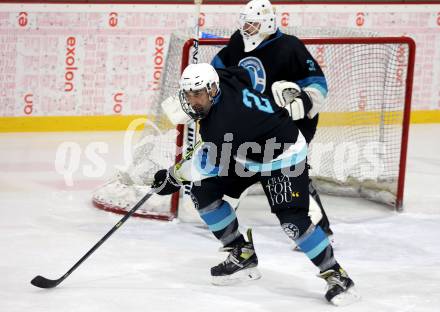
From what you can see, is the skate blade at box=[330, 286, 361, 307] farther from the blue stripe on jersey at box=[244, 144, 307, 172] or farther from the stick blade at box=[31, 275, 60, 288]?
the stick blade at box=[31, 275, 60, 288]

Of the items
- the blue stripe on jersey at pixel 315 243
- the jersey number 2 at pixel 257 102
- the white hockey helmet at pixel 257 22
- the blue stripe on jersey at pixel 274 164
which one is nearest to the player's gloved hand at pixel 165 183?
the blue stripe on jersey at pixel 274 164

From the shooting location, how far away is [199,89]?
11.9ft

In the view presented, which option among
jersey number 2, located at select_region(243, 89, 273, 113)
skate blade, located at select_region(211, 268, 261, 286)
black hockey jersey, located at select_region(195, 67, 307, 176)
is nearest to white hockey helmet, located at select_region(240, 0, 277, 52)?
black hockey jersey, located at select_region(195, 67, 307, 176)

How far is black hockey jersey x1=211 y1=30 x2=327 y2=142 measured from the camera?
4629mm

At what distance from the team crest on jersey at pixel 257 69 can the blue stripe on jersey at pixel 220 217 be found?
2.82ft

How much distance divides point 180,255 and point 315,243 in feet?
3.00

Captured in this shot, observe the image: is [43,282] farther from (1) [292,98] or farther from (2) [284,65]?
(2) [284,65]

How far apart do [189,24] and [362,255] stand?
3.04 metres

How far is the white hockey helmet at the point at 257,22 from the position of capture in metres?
4.58

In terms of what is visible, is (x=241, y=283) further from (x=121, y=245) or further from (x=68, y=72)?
(x=68, y=72)

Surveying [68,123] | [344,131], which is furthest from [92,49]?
[344,131]

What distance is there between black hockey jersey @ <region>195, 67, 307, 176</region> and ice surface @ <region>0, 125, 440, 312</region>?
A: 1.72 feet

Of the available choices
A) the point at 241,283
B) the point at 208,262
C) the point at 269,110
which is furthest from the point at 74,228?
the point at 269,110

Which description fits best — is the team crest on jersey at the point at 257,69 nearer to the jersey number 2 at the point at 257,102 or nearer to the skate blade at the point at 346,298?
the jersey number 2 at the point at 257,102
